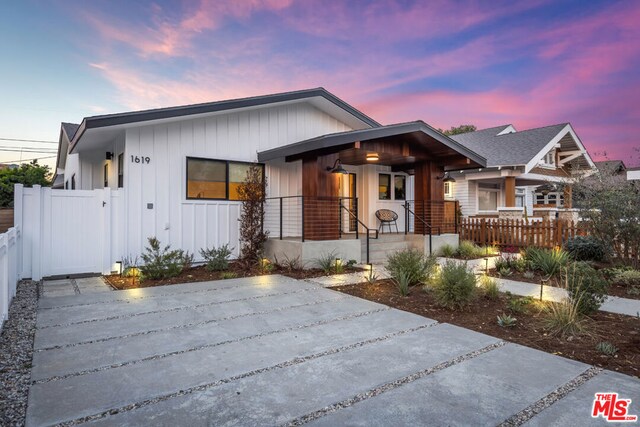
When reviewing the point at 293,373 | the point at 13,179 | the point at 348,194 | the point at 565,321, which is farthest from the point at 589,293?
the point at 13,179

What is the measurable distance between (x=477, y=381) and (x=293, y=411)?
146 cm

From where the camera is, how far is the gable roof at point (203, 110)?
699 cm

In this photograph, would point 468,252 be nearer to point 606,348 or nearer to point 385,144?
point 385,144

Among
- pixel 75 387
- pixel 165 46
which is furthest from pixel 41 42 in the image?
pixel 75 387

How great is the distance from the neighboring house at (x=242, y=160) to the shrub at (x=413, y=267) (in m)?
2.58

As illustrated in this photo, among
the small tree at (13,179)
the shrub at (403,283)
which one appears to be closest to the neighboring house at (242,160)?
the shrub at (403,283)

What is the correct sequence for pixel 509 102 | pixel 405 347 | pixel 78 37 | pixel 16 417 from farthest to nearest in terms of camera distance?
pixel 509 102 < pixel 78 37 < pixel 405 347 < pixel 16 417

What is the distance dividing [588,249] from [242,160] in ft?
29.2

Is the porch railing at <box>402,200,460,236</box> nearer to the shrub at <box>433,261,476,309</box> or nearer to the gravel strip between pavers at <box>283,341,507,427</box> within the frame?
the shrub at <box>433,261,476,309</box>

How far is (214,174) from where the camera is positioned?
29.3 feet

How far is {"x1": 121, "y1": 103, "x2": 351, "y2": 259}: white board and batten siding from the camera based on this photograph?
309 inches

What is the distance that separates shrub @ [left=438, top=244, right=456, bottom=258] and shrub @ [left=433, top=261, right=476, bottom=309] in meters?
5.97

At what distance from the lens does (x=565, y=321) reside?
390cm

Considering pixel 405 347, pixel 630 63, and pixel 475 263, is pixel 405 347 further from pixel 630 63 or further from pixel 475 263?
pixel 630 63
